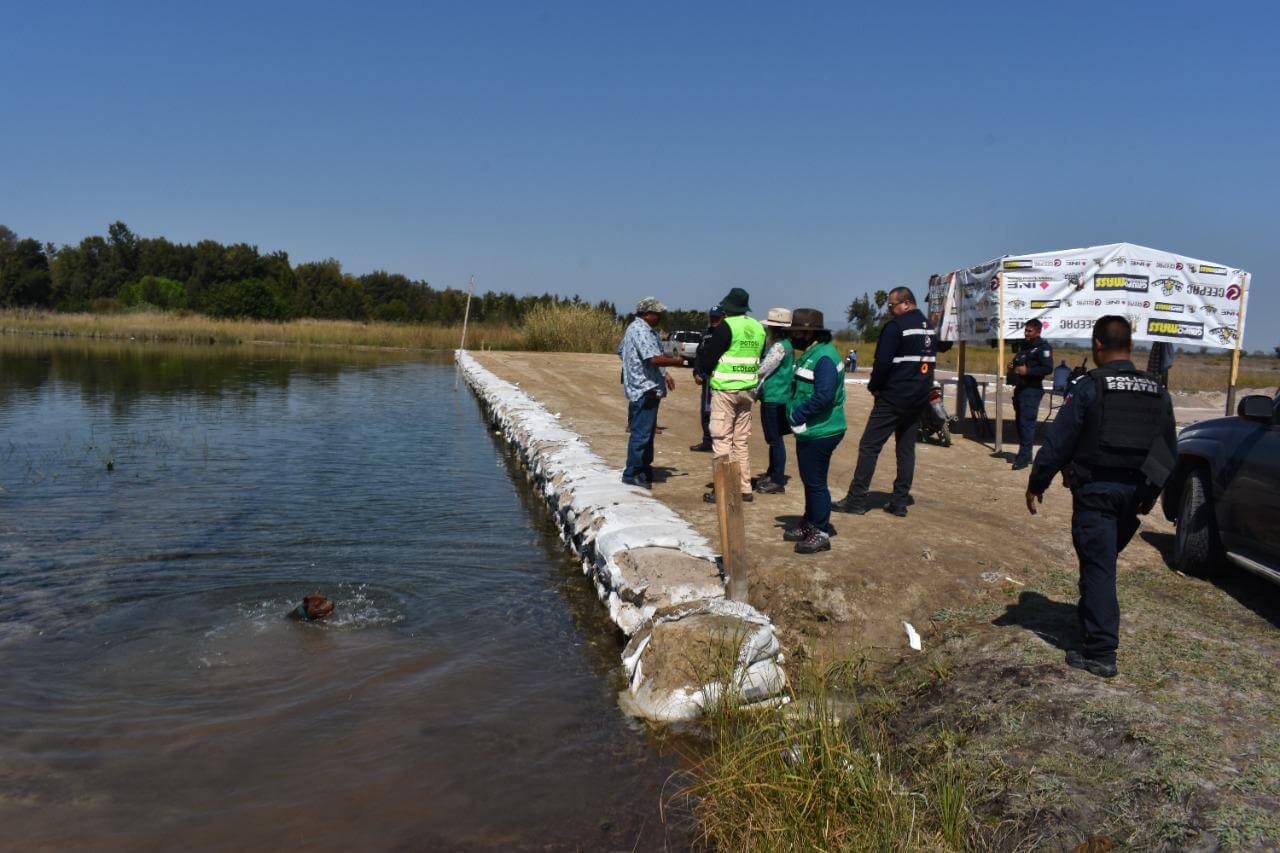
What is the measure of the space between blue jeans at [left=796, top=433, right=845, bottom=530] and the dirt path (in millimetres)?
342

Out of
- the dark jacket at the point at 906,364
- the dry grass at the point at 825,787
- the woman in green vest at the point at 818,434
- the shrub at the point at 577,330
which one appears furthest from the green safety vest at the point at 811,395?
the shrub at the point at 577,330

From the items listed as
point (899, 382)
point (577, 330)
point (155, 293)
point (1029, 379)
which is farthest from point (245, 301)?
point (899, 382)

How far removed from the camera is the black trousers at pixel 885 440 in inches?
309

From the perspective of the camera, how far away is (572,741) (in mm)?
4938

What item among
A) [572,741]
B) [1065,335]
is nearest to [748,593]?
[572,741]

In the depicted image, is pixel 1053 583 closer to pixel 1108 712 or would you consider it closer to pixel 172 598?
pixel 1108 712

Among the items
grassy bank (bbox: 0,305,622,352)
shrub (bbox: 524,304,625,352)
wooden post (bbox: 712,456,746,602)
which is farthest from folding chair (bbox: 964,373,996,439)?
grassy bank (bbox: 0,305,622,352)

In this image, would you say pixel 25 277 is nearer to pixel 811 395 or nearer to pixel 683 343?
pixel 683 343

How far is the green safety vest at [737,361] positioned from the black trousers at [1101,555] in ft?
11.8

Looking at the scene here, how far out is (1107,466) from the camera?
183 inches

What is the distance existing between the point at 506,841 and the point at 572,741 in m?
0.97

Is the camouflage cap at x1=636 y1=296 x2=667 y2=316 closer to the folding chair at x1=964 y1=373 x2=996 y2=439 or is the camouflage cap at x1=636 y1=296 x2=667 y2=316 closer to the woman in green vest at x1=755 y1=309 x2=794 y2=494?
the woman in green vest at x1=755 y1=309 x2=794 y2=494

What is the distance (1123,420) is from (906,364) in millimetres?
3139

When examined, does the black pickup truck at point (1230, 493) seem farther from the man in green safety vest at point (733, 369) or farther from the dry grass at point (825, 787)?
the man in green safety vest at point (733, 369)
